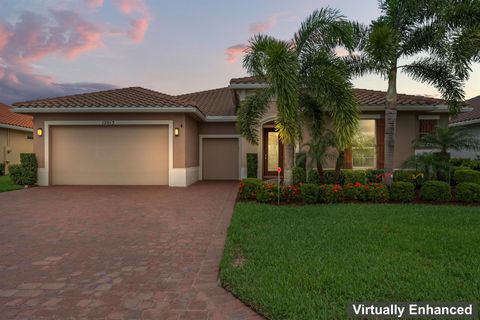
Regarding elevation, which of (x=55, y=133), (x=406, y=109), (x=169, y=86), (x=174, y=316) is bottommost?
(x=174, y=316)

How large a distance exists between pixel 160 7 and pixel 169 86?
9.69 metres

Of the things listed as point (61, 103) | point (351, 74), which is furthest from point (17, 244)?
point (351, 74)

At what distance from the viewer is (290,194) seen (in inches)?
344

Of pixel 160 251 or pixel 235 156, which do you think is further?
pixel 235 156

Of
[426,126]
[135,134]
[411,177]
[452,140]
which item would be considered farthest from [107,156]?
[426,126]

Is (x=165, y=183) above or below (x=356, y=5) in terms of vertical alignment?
below

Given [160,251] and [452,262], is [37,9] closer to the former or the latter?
[160,251]

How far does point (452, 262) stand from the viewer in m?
4.03

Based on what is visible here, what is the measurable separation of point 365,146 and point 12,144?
21.7 meters

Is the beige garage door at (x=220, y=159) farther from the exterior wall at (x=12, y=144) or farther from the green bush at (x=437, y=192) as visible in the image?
the exterior wall at (x=12, y=144)

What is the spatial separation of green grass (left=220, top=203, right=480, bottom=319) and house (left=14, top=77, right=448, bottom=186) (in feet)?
22.5

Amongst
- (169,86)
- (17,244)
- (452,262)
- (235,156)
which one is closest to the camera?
(452,262)

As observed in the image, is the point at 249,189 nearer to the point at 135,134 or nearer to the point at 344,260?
the point at 344,260

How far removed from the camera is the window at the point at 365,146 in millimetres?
13625
